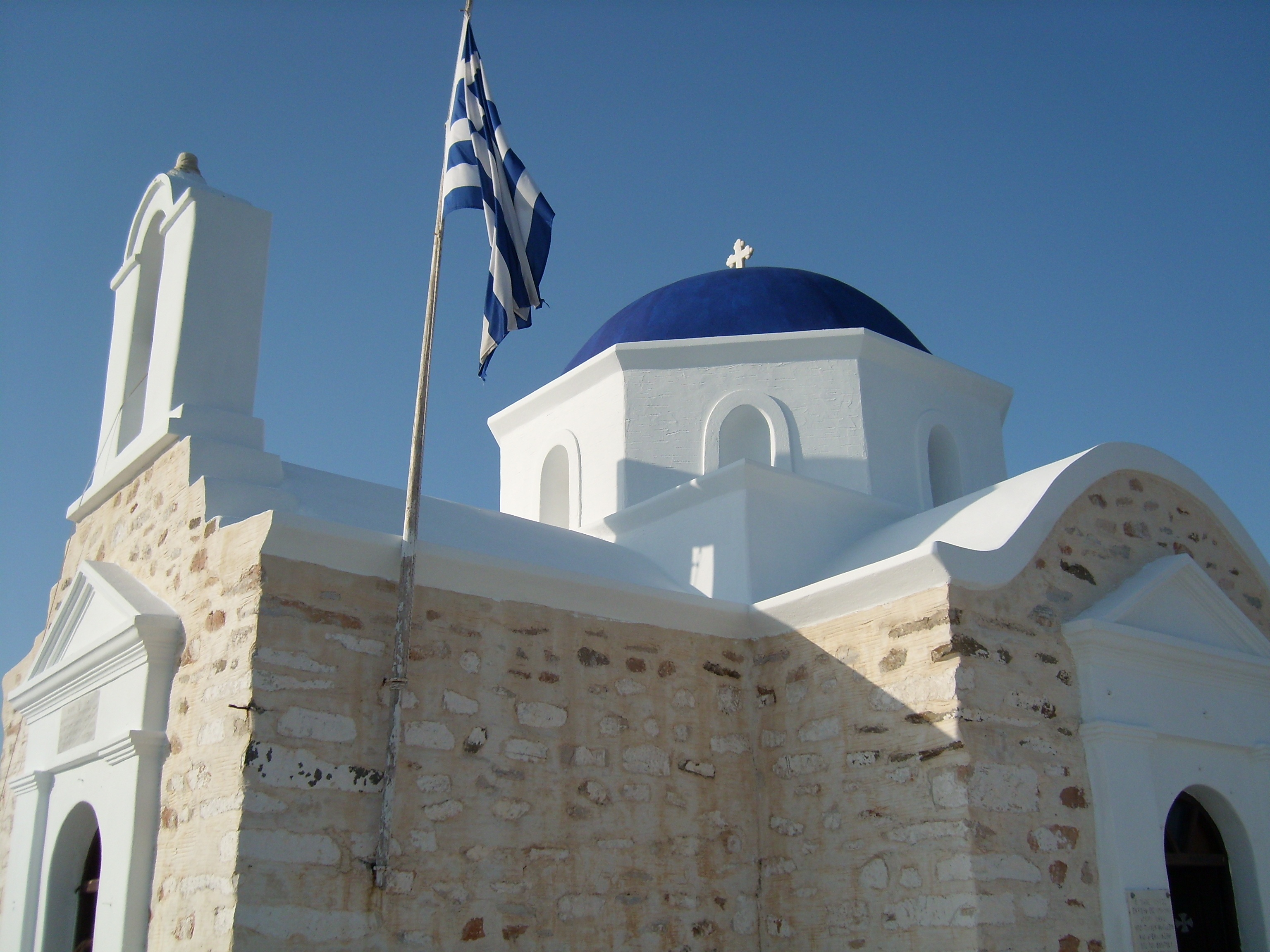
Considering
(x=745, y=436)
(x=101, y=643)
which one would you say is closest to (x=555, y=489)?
(x=745, y=436)

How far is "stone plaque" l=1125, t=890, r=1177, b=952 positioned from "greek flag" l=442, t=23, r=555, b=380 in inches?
166

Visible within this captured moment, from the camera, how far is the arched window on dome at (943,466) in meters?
9.53

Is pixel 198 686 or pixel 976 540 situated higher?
pixel 976 540

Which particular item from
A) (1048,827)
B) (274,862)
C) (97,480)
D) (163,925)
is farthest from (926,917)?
(97,480)

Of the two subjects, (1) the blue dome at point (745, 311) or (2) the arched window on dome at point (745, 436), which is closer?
(2) the arched window on dome at point (745, 436)

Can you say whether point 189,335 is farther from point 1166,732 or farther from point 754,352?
point 1166,732

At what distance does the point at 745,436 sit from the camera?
9.28m

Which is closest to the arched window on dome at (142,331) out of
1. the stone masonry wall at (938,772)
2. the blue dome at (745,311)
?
the blue dome at (745,311)

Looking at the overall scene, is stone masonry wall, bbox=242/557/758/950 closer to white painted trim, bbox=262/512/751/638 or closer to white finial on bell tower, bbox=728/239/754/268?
white painted trim, bbox=262/512/751/638

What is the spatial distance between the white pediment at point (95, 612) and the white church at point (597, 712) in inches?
1.1

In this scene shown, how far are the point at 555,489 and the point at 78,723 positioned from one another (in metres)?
4.74

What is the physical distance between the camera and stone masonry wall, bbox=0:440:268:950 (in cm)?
462

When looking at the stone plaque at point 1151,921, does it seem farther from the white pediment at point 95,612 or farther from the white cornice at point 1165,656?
the white pediment at point 95,612

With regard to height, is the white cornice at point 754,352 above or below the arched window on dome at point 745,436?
above
